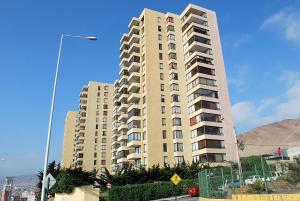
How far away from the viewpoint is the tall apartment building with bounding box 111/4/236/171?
5903 centimetres

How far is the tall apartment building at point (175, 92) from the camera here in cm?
5903

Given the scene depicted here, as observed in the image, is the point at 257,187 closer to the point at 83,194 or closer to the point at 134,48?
the point at 83,194

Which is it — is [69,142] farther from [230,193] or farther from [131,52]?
[230,193]

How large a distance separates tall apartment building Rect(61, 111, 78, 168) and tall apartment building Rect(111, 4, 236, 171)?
53.5 meters

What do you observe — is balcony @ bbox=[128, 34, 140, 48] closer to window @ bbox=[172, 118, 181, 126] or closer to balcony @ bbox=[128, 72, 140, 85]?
balcony @ bbox=[128, 72, 140, 85]

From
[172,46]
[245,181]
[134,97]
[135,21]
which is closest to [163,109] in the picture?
Result: [134,97]

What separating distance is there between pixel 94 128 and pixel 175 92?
4788 centimetres

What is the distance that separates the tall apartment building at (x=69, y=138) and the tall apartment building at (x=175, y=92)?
5346 cm

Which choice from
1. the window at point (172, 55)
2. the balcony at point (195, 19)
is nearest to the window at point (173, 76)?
the window at point (172, 55)

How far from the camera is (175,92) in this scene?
6406 cm

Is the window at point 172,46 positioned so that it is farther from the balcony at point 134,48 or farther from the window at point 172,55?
the balcony at point 134,48

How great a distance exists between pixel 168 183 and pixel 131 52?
37985 millimetres

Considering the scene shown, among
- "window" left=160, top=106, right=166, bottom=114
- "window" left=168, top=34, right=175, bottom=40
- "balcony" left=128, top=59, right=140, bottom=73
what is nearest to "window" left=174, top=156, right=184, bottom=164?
"window" left=160, top=106, right=166, bottom=114

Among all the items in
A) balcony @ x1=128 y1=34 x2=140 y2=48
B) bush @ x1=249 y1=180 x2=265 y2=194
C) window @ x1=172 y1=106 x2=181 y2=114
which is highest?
balcony @ x1=128 y1=34 x2=140 y2=48
